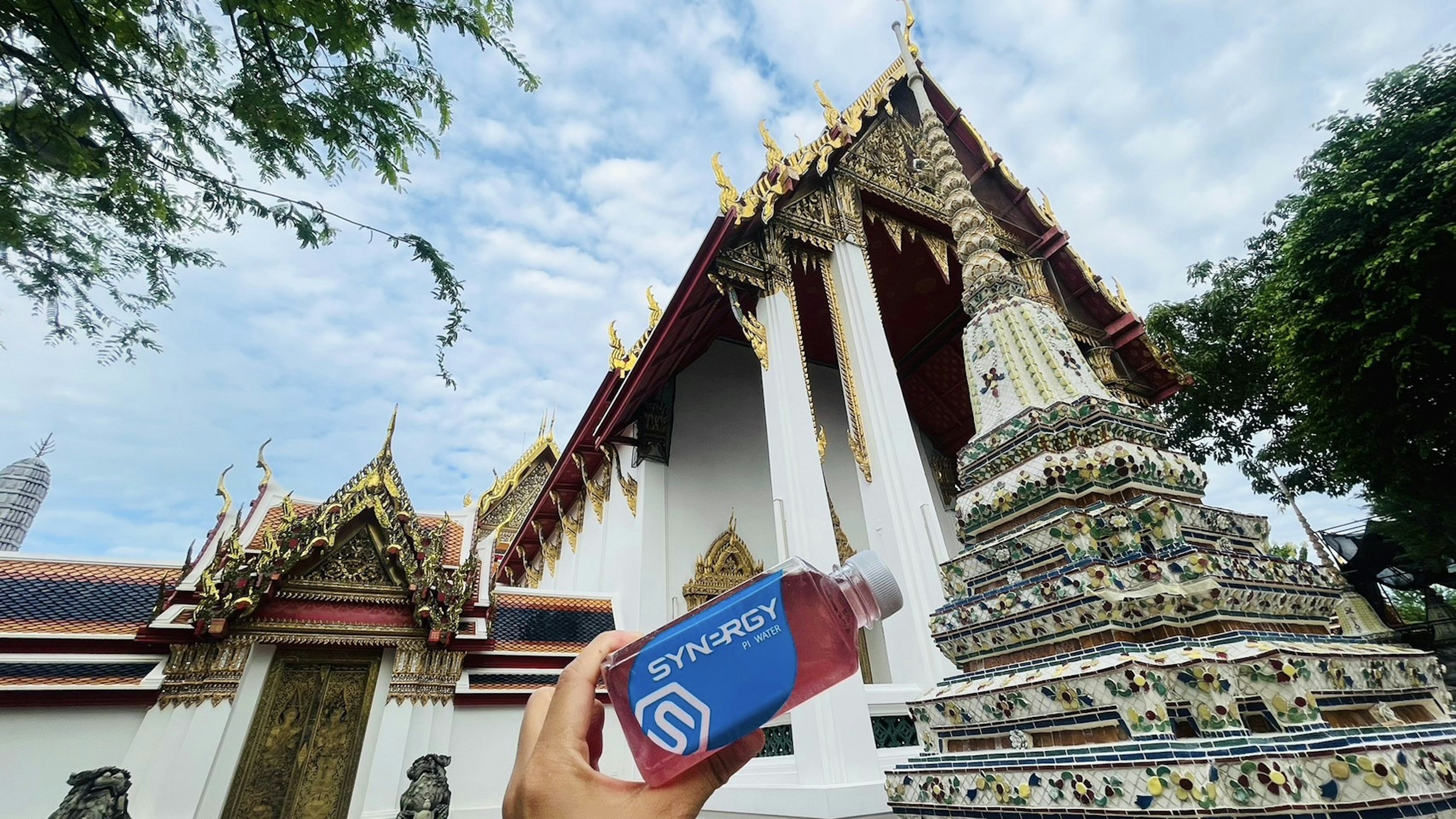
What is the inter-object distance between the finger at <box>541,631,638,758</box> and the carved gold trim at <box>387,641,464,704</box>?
3.16m

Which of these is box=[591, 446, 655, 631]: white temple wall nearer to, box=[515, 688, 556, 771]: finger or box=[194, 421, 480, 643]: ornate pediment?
box=[194, 421, 480, 643]: ornate pediment

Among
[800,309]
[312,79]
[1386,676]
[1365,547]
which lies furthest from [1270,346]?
[312,79]

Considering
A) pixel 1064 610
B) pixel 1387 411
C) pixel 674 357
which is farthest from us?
pixel 1387 411

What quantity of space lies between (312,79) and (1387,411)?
33.2ft

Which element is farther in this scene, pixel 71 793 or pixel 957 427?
pixel 957 427

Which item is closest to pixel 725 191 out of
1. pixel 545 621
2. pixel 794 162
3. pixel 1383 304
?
pixel 794 162

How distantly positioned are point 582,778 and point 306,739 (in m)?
3.39

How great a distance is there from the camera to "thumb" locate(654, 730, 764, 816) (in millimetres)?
581

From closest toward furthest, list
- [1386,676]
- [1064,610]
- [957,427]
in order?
[1386,676] → [1064,610] → [957,427]

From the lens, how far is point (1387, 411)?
6.43 meters

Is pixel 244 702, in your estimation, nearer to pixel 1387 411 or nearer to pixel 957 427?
pixel 957 427

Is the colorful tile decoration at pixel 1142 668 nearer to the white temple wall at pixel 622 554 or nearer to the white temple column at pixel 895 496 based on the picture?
the white temple column at pixel 895 496

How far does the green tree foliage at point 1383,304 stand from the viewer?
18.4 feet

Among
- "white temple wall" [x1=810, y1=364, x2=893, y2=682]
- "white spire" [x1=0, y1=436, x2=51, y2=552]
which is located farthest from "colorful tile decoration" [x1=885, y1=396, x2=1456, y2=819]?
"white spire" [x1=0, y1=436, x2=51, y2=552]
